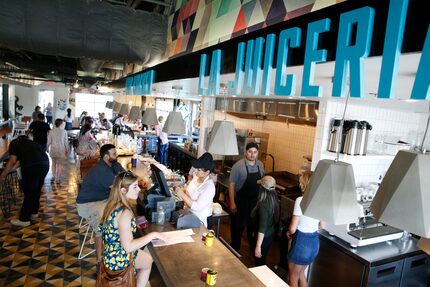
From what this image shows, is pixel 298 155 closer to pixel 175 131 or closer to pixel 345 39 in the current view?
pixel 175 131

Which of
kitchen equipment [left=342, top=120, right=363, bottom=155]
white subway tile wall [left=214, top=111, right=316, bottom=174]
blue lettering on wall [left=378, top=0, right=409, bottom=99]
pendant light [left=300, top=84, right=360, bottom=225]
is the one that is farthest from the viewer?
white subway tile wall [left=214, top=111, right=316, bottom=174]

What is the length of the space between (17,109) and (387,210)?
71.4 ft

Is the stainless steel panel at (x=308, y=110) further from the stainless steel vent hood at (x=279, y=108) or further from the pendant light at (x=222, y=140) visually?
the pendant light at (x=222, y=140)

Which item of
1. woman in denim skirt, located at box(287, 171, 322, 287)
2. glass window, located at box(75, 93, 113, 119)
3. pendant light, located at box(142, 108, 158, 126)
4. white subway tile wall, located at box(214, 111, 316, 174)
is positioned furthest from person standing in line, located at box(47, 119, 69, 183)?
glass window, located at box(75, 93, 113, 119)

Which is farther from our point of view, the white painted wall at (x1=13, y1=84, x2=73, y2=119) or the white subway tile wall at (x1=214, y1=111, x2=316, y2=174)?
the white painted wall at (x1=13, y1=84, x2=73, y2=119)

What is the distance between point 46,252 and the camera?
14.3 ft

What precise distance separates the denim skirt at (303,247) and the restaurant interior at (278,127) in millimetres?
226

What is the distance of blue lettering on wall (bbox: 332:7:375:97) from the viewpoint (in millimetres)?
1448

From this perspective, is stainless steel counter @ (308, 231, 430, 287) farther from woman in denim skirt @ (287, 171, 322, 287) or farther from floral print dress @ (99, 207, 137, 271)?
floral print dress @ (99, 207, 137, 271)

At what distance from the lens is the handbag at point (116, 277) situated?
8.87 ft

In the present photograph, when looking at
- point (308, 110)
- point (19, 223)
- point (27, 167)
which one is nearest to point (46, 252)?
point (19, 223)

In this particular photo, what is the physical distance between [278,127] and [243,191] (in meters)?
3.54

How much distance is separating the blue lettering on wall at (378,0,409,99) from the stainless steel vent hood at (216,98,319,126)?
11.8 ft

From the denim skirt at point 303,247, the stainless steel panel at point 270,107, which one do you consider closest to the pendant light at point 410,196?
the denim skirt at point 303,247
